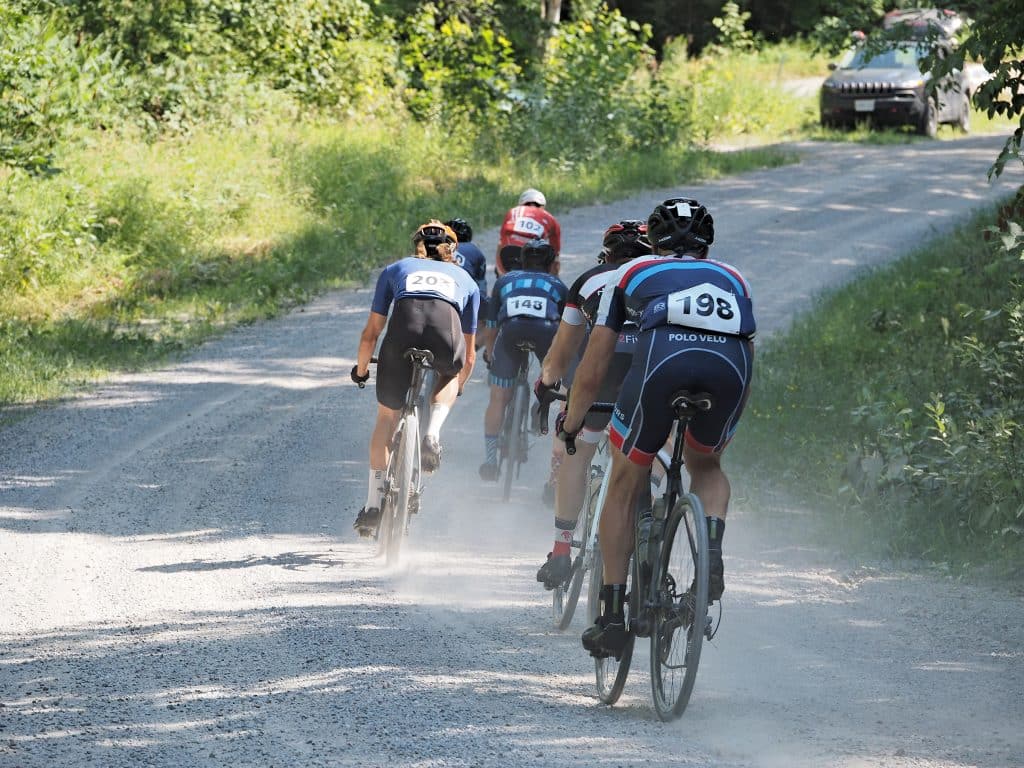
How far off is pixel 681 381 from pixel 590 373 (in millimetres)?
503

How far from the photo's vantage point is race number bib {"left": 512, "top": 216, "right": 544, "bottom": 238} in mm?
11383

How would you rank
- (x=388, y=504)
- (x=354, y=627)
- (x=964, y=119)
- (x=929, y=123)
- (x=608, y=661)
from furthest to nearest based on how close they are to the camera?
(x=964, y=119) < (x=929, y=123) < (x=388, y=504) < (x=354, y=627) < (x=608, y=661)

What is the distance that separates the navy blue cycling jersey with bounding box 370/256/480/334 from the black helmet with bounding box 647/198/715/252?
2.78 metres

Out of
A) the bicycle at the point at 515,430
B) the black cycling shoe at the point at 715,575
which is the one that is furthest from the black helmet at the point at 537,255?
the black cycling shoe at the point at 715,575

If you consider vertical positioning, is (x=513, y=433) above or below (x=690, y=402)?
below

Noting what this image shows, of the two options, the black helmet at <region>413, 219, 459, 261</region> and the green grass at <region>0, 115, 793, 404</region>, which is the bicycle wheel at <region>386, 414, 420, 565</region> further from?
the green grass at <region>0, 115, 793, 404</region>

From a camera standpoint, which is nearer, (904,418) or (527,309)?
(527,309)

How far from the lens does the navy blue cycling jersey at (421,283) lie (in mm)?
8281

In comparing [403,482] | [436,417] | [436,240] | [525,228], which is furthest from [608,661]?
[525,228]

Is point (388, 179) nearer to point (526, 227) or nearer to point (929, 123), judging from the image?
point (526, 227)

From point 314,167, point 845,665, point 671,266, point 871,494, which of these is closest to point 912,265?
point 871,494

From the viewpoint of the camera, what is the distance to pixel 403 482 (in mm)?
8266

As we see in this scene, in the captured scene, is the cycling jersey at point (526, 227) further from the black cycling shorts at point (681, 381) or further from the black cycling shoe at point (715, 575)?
the black cycling shoe at point (715, 575)

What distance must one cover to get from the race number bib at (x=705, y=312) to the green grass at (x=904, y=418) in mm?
3831
